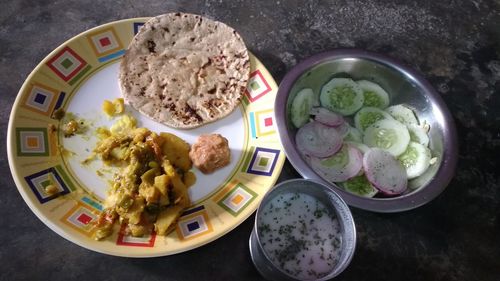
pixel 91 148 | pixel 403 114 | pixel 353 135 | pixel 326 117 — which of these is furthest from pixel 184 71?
pixel 403 114

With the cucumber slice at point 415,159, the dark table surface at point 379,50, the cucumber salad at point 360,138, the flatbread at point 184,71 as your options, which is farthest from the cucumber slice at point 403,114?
the flatbread at point 184,71

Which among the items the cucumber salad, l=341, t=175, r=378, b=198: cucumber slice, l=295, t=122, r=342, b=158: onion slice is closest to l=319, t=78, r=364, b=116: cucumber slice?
the cucumber salad

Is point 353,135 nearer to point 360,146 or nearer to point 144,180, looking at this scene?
point 360,146

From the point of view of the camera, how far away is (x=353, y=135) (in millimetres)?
2301

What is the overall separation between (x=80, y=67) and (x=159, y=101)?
0.48 metres

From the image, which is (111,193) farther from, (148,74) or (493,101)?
(493,101)

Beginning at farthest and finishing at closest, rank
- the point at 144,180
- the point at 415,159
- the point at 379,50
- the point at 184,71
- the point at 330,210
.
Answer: the point at 379,50, the point at 184,71, the point at 415,159, the point at 144,180, the point at 330,210

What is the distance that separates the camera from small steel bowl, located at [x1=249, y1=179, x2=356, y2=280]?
1.63m

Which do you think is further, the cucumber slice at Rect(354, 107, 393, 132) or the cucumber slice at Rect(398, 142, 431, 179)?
the cucumber slice at Rect(354, 107, 393, 132)

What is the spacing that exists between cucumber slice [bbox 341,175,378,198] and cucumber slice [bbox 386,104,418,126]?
46 centimetres

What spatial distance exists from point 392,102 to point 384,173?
1.96ft

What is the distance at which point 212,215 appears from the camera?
198 centimetres

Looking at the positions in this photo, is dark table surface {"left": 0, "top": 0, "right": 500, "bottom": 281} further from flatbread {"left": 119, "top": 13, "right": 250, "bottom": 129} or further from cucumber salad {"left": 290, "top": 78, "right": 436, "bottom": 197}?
flatbread {"left": 119, "top": 13, "right": 250, "bottom": 129}

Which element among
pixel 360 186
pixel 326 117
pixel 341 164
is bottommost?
pixel 360 186
